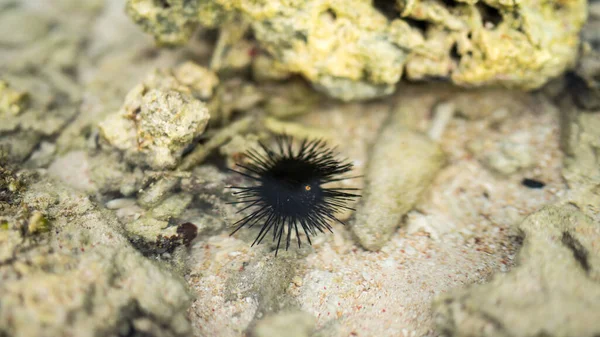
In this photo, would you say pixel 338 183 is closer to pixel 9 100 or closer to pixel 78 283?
pixel 78 283

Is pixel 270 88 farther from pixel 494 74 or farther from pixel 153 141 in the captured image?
pixel 494 74

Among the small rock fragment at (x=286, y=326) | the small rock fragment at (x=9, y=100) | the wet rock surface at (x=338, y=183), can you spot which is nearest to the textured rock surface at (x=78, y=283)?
the wet rock surface at (x=338, y=183)

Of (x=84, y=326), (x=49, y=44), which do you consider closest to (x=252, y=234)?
(x=84, y=326)

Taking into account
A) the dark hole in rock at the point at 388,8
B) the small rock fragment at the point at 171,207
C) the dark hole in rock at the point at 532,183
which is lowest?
the small rock fragment at the point at 171,207

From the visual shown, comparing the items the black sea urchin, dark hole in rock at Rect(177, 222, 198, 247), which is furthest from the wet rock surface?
the black sea urchin

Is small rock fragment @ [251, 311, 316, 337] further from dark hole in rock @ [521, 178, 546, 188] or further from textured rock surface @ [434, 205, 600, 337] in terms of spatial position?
dark hole in rock @ [521, 178, 546, 188]

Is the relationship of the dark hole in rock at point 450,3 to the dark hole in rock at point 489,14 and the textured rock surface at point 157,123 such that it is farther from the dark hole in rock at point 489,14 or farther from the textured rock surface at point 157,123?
the textured rock surface at point 157,123
